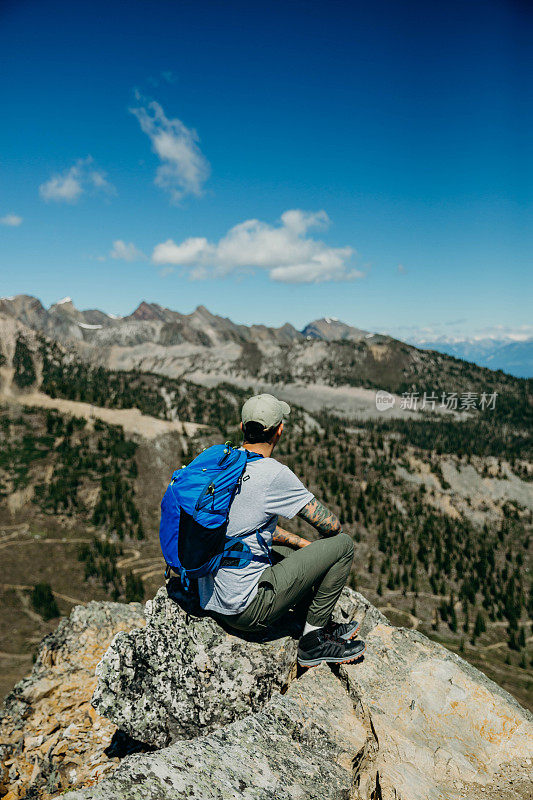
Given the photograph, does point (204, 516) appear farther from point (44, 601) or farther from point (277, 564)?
point (44, 601)

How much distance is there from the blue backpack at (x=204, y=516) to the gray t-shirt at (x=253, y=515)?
9 centimetres

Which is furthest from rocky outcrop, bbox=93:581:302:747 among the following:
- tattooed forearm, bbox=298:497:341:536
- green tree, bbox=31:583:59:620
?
green tree, bbox=31:583:59:620

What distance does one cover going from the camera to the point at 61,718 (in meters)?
6.87

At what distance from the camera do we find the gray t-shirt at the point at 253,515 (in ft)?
15.6

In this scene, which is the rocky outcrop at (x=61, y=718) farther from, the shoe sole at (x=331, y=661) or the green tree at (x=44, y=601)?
the green tree at (x=44, y=601)

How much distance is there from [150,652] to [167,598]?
0.68 m

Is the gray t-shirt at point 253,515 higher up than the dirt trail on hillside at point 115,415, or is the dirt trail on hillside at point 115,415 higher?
the gray t-shirt at point 253,515

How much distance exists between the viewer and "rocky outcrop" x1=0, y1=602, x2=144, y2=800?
588 centimetres

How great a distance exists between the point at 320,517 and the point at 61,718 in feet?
18.7

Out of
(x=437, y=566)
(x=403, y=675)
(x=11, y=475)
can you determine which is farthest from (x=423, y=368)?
(x=403, y=675)

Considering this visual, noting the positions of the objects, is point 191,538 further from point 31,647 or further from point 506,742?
point 31,647

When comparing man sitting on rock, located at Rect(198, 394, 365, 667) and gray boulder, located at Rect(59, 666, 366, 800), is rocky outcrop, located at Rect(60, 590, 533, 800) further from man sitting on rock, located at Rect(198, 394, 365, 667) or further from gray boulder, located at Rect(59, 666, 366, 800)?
man sitting on rock, located at Rect(198, 394, 365, 667)

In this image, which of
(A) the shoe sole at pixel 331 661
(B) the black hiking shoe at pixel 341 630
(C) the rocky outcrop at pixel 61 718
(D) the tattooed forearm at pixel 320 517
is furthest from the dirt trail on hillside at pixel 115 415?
(D) the tattooed forearm at pixel 320 517

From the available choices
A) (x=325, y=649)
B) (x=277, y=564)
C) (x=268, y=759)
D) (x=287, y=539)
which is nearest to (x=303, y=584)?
(x=277, y=564)
